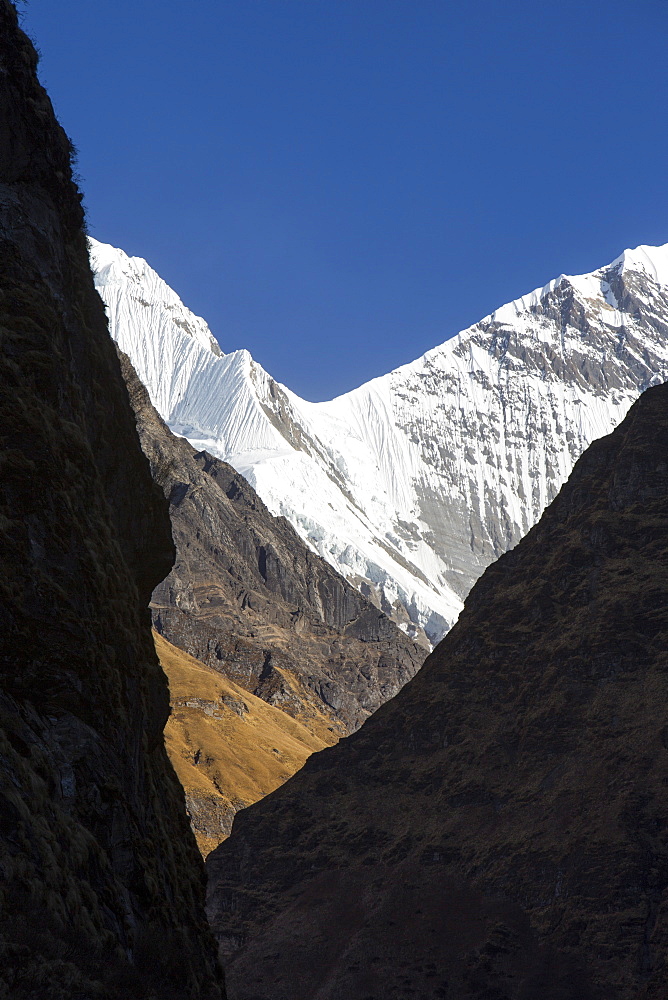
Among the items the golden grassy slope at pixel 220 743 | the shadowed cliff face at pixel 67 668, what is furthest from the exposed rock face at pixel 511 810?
the shadowed cliff face at pixel 67 668

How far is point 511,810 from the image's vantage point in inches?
3787

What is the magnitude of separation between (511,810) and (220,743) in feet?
223

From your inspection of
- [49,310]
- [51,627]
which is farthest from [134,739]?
[49,310]

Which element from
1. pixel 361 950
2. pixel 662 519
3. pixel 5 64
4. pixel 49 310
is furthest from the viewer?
pixel 662 519

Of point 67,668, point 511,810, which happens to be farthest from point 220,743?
point 67,668

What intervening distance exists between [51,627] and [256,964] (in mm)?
76491

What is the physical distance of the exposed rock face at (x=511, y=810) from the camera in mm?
81250

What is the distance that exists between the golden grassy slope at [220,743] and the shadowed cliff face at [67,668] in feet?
328

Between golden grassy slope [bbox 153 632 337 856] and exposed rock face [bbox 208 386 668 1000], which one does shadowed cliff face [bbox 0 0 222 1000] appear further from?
golden grassy slope [bbox 153 632 337 856]

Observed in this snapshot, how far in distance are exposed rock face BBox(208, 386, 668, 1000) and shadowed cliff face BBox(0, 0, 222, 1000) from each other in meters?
59.9

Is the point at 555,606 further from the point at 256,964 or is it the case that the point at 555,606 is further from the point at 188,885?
the point at 188,885

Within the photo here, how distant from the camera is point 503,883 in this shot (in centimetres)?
8900

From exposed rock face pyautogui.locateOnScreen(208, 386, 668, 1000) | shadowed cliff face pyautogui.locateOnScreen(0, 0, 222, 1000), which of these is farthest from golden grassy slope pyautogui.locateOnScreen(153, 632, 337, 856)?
shadowed cliff face pyautogui.locateOnScreen(0, 0, 222, 1000)

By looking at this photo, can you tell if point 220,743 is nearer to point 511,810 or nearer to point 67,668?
point 511,810
